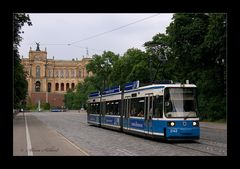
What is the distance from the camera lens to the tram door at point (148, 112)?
2158 cm

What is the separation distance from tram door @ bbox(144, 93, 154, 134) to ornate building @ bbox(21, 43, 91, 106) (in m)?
125

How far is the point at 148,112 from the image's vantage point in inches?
864

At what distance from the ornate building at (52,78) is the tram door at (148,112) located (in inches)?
4902

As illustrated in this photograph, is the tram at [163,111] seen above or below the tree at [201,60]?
below

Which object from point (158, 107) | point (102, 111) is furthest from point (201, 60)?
point (158, 107)

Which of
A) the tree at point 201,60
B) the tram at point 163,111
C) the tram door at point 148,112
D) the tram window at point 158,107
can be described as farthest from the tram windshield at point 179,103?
the tree at point 201,60

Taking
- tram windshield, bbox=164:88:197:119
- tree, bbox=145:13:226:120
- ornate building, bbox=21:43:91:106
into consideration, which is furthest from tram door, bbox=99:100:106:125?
ornate building, bbox=21:43:91:106

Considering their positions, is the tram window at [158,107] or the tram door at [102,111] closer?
the tram window at [158,107]

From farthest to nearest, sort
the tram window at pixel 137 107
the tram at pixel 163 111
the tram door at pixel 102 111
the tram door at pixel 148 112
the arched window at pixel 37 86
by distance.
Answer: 1. the arched window at pixel 37 86
2. the tram door at pixel 102 111
3. the tram window at pixel 137 107
4. the tram door at pixel 148 112
5. the tram at pixel 163 111

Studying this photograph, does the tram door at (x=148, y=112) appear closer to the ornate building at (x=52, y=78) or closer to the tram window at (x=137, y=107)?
the tram window at (x=137, y=107)

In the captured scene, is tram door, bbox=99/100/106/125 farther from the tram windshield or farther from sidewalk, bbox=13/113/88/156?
the tram windshield

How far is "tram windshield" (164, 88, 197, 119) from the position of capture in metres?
20.1

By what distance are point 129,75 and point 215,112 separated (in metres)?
17.9
